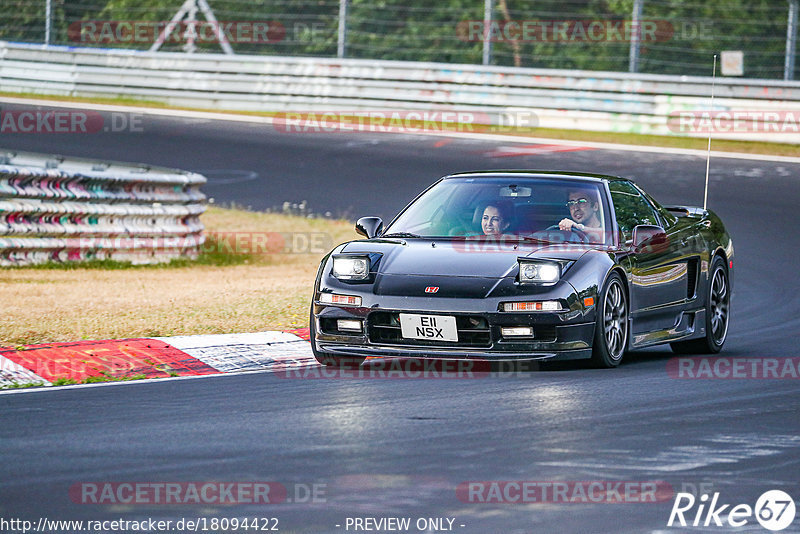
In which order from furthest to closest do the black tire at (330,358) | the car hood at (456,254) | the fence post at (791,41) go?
1. the fence post at (791,41)
2. the black tire at (330,358)
3. the car hood at (456,254)

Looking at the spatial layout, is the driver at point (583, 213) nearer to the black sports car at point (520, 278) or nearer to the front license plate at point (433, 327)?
the black sports car at point (520, 278)

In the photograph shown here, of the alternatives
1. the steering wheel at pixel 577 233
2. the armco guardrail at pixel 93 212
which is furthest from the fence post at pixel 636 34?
the steering wheel at pixel 577 233

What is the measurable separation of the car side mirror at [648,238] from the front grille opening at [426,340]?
1516 mm

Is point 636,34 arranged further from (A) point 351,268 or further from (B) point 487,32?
(A) point 351,268

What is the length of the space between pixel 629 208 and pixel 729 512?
4825mm

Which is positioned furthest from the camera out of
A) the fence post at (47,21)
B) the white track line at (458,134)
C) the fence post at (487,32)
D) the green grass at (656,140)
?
the fence post at (47,21)

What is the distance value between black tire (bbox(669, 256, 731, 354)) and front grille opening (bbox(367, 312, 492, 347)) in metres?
2.53

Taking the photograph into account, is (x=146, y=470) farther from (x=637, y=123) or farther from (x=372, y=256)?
(x=637, y=123)

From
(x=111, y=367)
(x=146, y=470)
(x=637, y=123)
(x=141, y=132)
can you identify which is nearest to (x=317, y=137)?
(x=141, y=132)

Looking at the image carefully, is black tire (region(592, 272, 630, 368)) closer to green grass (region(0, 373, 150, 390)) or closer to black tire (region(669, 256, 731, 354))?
black tire (region(669, 256, 731, 354))

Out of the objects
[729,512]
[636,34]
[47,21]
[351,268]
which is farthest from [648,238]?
[47,21]

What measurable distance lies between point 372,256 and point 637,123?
16.1 m

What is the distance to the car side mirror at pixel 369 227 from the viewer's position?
32.0 feet

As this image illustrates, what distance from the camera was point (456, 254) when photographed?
9.07 meters
